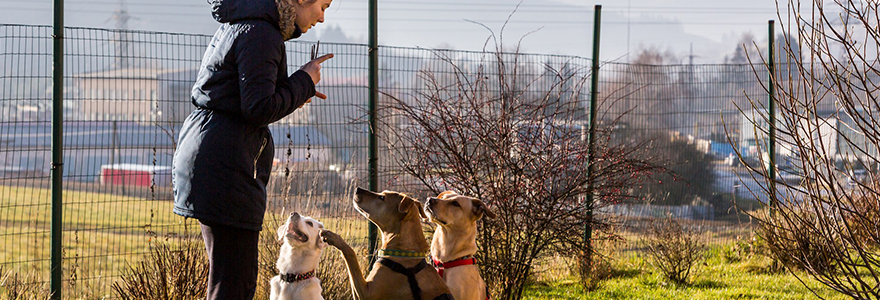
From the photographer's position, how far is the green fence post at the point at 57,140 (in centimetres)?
549

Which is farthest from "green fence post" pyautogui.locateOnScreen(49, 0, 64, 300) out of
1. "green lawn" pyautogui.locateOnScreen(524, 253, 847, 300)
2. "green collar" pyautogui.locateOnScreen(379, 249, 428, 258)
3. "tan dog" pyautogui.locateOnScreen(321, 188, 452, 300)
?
"green lawn" pyautogui.locateOnScreen(524, 253, 847, 300)

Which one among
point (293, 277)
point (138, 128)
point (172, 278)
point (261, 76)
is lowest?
point (172, 278)

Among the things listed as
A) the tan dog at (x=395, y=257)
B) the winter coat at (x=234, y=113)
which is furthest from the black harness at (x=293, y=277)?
the winter coat at (x=234, y=113)

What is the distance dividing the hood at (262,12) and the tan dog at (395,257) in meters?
0.97

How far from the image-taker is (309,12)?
338 centimetres

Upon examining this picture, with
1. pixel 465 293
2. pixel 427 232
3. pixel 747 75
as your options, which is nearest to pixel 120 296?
pixel 427 232

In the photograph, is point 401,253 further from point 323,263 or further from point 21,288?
point 21,288

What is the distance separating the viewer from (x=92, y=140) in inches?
246

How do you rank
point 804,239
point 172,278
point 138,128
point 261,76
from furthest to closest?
1. point 138,128
2. point 172,278
3. point 804,239
4. point 261,76

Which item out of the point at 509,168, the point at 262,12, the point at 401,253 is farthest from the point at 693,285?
the point at 262,12

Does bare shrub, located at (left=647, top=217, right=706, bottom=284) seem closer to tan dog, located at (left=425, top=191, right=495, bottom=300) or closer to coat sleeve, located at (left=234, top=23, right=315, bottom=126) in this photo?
tan dog, located at (left=425, top=191, right=495, bottom=300)

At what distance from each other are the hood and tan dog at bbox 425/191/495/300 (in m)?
1.41

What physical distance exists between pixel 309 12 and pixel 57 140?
303 centimetres

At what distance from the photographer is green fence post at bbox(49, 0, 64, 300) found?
549 centimetres
